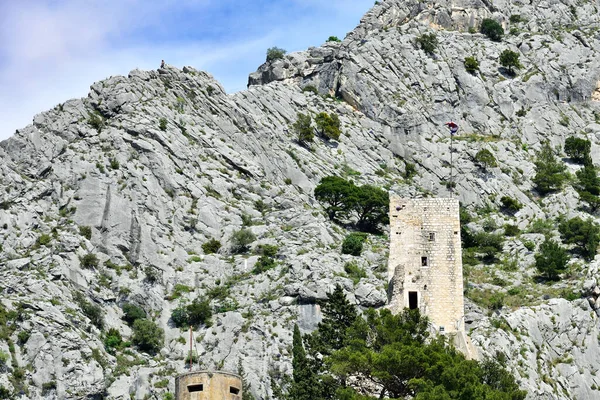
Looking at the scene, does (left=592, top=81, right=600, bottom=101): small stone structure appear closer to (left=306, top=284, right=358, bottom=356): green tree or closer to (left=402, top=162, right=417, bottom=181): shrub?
(left=402, top=162, right=417, bottom=181): shrub

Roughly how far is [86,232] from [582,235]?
3968 cm

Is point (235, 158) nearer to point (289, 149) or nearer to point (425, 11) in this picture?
point (289, 149)

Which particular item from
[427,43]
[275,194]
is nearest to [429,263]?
[275,194]

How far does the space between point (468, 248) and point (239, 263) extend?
20.4 m

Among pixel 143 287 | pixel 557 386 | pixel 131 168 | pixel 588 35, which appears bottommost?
pixel 557 386

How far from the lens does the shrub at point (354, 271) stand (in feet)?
248

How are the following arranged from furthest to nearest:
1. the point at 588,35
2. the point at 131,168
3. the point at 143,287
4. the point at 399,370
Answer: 1. the point at 588,35
2. the point at 131,168
3. the point at 143,287
4. the point at 399,370

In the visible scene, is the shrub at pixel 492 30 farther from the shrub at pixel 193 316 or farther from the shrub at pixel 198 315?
the shrub at pixel 198 315

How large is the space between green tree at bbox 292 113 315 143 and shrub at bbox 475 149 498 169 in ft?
51.5

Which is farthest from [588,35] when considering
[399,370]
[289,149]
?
[399,370]

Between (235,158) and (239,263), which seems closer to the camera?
(239,263)

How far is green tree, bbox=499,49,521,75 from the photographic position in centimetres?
11425

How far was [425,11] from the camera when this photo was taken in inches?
4788

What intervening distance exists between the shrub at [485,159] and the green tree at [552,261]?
56.1 feet
